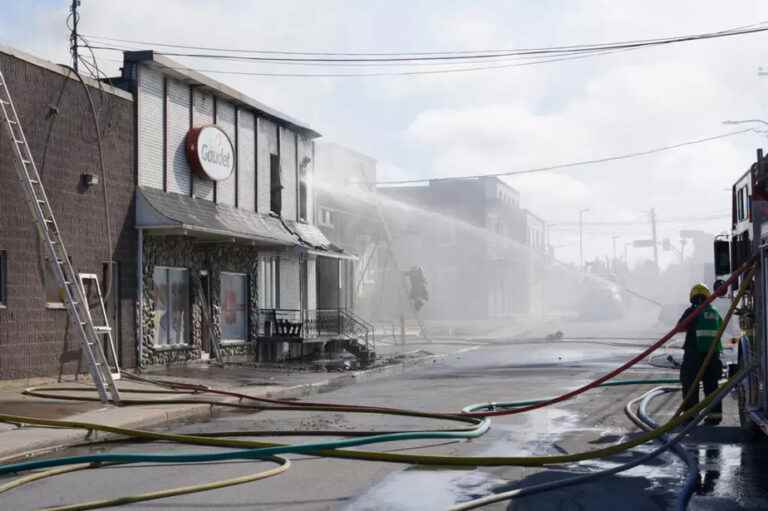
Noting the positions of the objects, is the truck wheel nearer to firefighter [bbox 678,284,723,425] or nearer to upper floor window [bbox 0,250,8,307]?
firefighter [bbox 678,284,723,425]

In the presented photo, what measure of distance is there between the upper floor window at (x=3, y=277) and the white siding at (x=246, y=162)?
8.12 meters

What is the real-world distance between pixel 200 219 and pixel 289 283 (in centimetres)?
643

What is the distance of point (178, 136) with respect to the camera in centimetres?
2033

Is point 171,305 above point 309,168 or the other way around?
the other way around

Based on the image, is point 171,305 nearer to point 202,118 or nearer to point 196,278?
point 196,278

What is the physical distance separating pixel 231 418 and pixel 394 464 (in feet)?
15.2

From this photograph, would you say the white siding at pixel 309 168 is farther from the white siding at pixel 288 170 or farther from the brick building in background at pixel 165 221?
→ the white siding at pixel 288 170

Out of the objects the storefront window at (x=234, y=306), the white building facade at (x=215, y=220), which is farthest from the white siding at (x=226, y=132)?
the storefront window at (x=234, y=306)

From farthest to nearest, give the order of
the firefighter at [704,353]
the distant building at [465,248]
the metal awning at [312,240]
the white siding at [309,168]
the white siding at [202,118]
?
the distant building at [465,248]
the white siding at [309,168]
the metal awning at [312,240]
the white siding at [202,118]
the firefighter at [704,353]

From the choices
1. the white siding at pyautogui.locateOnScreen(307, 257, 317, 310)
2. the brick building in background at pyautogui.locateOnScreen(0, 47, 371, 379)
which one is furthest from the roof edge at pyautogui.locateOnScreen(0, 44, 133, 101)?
the white siding at pyautogui.locateOnScreen(307, 257, 317, 310)

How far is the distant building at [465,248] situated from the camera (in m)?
69.1

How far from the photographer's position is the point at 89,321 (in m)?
13.0

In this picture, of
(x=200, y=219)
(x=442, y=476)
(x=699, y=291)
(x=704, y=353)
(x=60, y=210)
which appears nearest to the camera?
(x=442, y=476)

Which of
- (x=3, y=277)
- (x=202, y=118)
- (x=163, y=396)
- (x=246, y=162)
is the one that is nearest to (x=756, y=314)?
(x=163, y=396)
